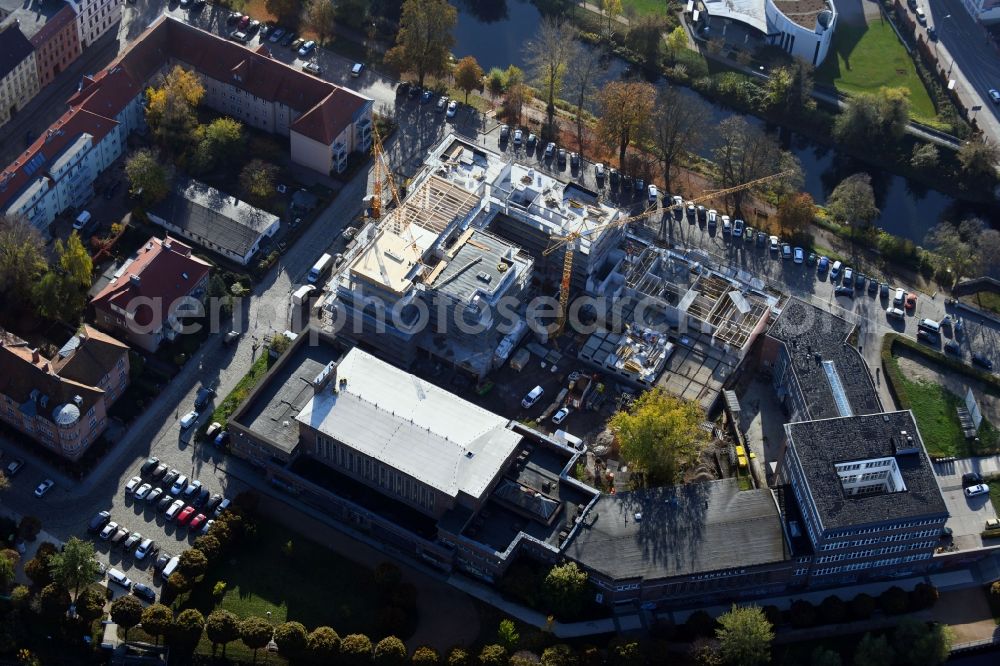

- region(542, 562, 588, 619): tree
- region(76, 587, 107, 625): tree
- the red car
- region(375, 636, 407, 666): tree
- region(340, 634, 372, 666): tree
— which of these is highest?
region(542, 562, 588, 619): tree

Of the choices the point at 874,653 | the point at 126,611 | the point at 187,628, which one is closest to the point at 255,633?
the point at 187,628

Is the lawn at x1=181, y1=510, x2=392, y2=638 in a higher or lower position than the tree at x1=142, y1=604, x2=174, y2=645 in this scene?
higher

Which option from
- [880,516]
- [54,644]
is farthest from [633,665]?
[54,644]

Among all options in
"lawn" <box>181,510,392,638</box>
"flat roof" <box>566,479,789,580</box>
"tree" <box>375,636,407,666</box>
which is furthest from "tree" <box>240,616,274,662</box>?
"flat roof" <box>566,479,789,580</box>

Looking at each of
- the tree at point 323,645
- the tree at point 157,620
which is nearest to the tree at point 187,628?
the tree at point 157,620

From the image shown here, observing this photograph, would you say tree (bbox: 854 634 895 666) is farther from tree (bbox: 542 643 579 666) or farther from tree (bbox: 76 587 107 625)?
tree (bbox: 76 587 107 625)

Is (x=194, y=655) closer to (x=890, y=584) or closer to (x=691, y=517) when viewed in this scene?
(x=691, y=517)

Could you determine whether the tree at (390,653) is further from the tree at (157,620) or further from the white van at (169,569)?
the white van at (169,569)

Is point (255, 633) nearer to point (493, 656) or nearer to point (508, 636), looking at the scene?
point (493, 656)
